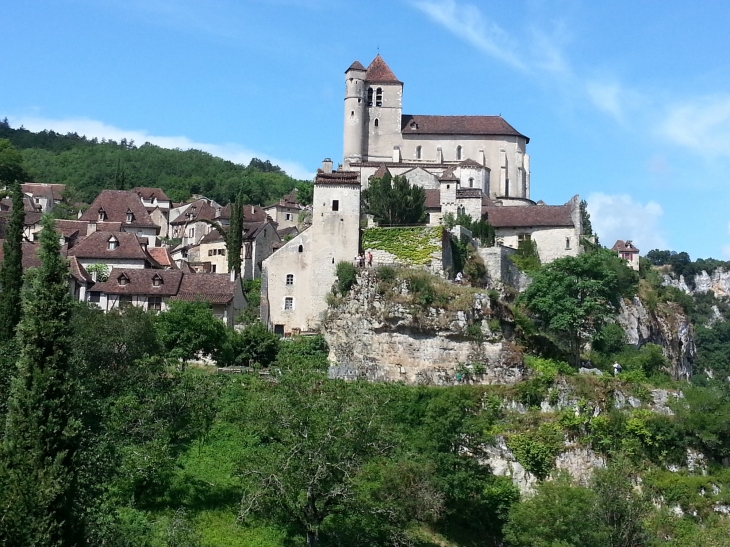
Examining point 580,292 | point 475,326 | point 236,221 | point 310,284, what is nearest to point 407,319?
point 475,326

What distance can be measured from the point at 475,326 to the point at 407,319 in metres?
3.90

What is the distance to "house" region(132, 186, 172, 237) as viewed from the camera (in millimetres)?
101062

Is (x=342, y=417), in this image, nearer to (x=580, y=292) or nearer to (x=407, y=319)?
(x=407, y=319)

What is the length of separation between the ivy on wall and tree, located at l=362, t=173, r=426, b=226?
6.74m

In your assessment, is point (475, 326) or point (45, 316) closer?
point (45, 316)

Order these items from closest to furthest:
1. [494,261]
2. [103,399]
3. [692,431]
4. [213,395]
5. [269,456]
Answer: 1. [269,456]
2. [103,399]
3. [213,395]
4. [692,431]
5. [494,261]

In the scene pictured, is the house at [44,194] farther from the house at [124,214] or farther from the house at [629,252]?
the house at [629,252]

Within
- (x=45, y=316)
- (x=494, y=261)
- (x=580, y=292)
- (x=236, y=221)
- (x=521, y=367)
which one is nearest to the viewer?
(x=45, y=316)

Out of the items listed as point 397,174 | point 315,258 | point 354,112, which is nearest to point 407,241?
point 315,258

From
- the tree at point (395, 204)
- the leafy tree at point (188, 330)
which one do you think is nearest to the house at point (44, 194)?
the tree at point (395, 204)

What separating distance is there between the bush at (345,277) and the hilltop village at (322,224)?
5.28 feet

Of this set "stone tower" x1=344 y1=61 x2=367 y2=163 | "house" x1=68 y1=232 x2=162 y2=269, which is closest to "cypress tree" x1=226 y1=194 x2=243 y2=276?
"house" x1=68 y1=232 x2=162 y2=269

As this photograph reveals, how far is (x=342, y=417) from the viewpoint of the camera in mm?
36594

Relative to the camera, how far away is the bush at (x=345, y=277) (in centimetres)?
5722
